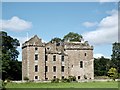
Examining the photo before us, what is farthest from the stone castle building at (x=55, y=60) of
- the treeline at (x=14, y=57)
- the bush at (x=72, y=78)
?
the treeline at (x=14, y=57)

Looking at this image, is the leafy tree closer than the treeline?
No

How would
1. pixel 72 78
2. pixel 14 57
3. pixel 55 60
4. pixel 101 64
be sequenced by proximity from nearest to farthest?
pixel 72 78 < pixel 55 60 < pixel 14 57 < pixel 101 64

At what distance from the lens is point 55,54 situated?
56.3 m

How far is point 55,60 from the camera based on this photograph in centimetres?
5644

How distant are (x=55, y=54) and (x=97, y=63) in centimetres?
4985

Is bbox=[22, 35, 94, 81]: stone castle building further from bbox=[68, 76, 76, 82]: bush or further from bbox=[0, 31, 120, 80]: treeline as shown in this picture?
bbox=[0, 31, 120, 80]: treeline

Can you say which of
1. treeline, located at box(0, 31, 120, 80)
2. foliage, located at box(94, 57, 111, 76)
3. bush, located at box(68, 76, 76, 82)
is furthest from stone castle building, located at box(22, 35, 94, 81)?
foliage, located at box(94, 57, 111, 76)

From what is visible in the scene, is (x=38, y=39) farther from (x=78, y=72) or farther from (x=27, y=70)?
(x=78, y=72)

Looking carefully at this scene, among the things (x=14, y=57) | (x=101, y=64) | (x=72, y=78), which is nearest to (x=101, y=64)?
(x=101, y=64)

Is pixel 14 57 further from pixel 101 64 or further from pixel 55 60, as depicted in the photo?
pixel 101 64

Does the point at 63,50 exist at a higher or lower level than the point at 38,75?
higher

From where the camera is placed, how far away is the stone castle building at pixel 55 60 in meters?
53.9

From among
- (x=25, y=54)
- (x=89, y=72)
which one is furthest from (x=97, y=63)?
(x=25, y=54)

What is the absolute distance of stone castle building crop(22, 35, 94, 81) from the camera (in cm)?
5391
